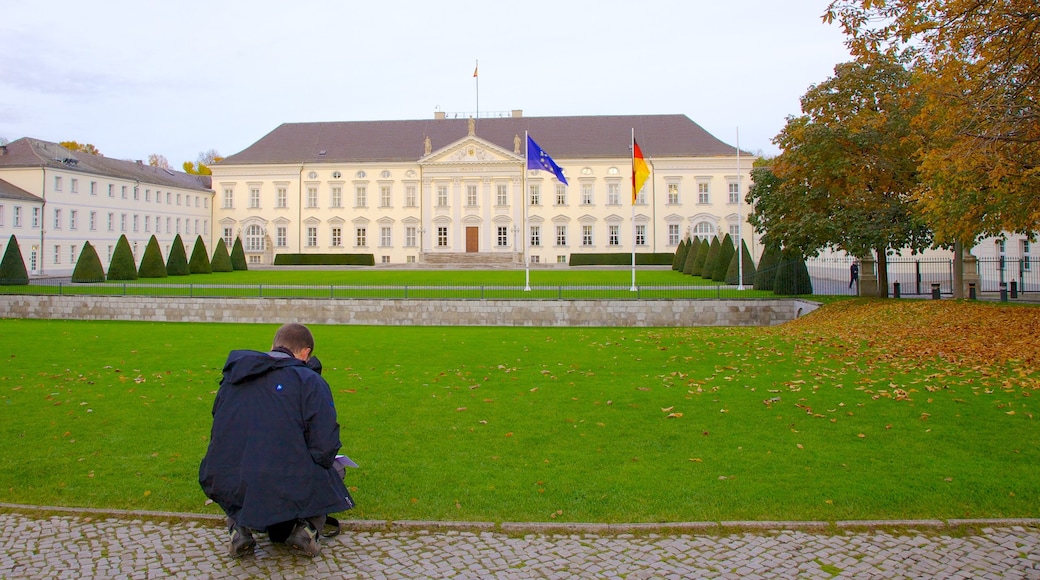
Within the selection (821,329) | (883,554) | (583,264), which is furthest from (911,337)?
(583,264)

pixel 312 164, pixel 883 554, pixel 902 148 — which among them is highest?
pixel 312 164

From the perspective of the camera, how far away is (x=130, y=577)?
4.69m

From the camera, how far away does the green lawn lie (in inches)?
237

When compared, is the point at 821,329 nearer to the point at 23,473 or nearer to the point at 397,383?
the point at 397,383

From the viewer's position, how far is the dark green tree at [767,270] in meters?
29.8

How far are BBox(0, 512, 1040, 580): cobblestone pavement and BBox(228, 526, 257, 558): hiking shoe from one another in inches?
2.9

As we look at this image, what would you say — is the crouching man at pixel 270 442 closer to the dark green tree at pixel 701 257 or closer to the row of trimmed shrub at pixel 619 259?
the dark green tree at pixel 701 257

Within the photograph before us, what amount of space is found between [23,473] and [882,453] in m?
8.11

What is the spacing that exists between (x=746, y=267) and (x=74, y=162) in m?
45.7

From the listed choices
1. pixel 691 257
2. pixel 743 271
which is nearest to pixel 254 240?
pixel 691 257

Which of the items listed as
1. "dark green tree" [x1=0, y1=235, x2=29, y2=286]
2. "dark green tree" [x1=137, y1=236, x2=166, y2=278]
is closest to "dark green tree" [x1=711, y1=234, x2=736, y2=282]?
"dark green tree" [x1=137, y1=236, x2=166, y2=278]

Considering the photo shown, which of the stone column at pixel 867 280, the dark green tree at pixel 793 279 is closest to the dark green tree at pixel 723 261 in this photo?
the dark green tree at pixel 793 279

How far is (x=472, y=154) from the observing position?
64.6 m

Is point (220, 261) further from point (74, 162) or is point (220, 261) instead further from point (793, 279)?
point (793, 279)
